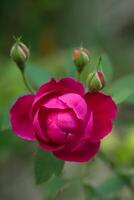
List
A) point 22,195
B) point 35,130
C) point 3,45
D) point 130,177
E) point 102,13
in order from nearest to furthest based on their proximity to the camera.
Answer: point 35,130 < point 130,177 < point 22,195 < point 3,45 < point 102,13

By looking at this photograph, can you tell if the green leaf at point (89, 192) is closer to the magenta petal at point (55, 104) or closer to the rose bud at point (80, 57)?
the rose bud at point (80, 57)

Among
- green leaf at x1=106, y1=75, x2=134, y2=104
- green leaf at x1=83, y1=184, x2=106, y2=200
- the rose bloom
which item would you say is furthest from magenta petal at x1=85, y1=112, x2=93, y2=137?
green leaf at x1=83, y1=184, x2=106, y2=200

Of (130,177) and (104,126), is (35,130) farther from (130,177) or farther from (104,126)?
(130,177)


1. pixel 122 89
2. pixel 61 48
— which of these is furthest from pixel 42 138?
pixel 61 48

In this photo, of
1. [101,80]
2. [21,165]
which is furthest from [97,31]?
[101,80]

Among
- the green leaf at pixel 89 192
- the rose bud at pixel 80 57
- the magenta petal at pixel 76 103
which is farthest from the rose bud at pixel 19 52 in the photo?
the green leaf at pixel 89 192

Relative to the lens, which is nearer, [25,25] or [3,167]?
[3,167]

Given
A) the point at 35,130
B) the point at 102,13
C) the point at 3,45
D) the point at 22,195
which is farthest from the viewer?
the point at 102,13
